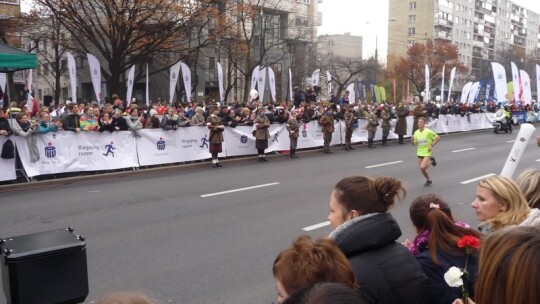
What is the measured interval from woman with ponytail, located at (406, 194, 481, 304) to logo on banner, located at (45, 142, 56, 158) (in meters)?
12.0

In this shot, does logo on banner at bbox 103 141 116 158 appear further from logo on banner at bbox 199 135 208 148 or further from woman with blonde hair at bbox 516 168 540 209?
woman with blonde hair at bbox 516 168 540 209

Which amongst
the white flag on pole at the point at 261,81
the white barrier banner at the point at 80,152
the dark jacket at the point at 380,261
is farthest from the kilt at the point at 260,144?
the dark jacket at the point at 380,261

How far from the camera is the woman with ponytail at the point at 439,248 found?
2773mm

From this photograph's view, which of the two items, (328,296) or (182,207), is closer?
(328,296)

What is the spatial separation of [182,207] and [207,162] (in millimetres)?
6871

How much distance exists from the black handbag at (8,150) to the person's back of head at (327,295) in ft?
41.4

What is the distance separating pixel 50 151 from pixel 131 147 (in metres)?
2.39

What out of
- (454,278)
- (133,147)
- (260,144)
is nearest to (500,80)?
(260,144)

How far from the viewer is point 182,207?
9.70 metres

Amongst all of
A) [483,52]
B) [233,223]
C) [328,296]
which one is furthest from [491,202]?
[483,52]

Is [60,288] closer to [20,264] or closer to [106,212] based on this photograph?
[20,264]

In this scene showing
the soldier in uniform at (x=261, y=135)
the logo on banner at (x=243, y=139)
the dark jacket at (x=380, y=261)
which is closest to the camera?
the dark jacket at (x=380, y=261)

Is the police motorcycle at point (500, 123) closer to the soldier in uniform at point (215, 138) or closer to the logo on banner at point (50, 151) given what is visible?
the soldier in uniform at point (215, 138)

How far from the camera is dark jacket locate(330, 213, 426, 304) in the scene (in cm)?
242
